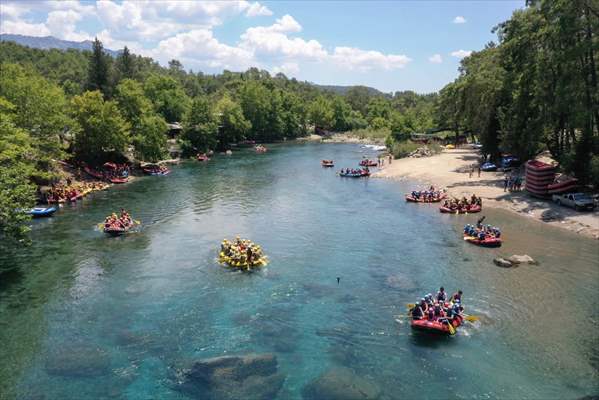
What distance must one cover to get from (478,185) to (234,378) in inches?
1998

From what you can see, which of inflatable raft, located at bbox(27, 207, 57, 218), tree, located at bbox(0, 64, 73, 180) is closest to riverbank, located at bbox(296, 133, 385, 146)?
tree, located at bbox(0, 64, 73, 180)

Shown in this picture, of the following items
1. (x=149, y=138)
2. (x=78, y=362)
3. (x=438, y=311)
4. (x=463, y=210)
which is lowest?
(x=78, y=362)

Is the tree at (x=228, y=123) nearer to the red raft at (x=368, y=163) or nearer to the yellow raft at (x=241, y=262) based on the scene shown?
the red raft at (x=368, y=163)

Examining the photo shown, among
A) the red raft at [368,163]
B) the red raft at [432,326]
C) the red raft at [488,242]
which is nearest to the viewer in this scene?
the red raft at [432,326]

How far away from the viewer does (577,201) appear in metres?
48.8

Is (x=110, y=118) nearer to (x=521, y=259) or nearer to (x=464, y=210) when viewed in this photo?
(x=464, y=210)

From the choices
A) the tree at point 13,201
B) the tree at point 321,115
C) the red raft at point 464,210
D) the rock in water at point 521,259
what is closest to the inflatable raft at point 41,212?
the tree at point 13,201

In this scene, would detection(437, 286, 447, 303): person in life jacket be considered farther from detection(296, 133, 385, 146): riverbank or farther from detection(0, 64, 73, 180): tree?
detection(296, 133, 385, 146): riverbank

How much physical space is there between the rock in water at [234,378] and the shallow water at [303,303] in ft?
2.45

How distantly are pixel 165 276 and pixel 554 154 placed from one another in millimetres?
49057

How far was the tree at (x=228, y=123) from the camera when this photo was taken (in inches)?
4688

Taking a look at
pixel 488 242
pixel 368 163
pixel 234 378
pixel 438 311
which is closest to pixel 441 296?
pixel 438 311

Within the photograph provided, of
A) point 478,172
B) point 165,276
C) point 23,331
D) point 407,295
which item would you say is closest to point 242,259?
point 165,276

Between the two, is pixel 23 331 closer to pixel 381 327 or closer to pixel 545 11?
pixel 381 327
